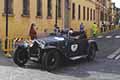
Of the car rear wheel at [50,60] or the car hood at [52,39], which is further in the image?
the car hood at [52,39]

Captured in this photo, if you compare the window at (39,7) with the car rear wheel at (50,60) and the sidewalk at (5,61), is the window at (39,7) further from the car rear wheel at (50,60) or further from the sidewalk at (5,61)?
the car rear wheel at (50,60)

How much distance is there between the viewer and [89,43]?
17062mm

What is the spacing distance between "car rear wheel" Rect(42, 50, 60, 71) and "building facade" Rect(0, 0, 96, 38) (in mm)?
9744

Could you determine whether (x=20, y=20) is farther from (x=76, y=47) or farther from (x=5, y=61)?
(x=76, y=47)

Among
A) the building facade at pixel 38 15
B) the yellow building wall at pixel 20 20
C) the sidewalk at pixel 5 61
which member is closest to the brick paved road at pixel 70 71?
the sidewalk at pixel 5 61

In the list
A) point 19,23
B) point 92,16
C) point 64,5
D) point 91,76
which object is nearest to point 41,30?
point 19,23

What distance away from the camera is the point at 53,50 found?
14641 millimetres

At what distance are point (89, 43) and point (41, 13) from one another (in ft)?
→ 47.6

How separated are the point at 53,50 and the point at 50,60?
0.38m

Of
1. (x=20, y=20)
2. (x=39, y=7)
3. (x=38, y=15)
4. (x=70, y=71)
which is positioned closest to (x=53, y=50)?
(x=70, y=71)

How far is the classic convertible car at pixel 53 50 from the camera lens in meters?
14.5

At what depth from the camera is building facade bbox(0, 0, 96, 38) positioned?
25.6m

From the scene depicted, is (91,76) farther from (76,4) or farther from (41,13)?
(76,4)

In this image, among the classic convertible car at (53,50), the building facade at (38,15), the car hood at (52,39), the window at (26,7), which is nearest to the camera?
the classic convertible car at (53,50)
